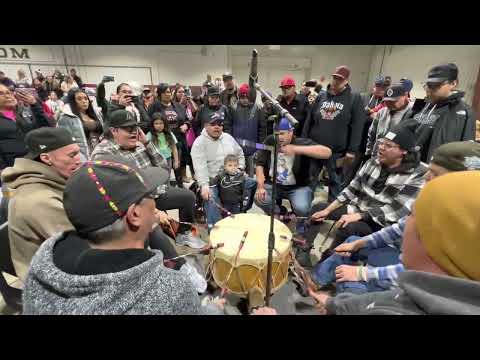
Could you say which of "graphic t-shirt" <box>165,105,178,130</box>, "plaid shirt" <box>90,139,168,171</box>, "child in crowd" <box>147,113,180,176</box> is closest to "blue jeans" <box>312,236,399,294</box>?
"plaid shirt" <box>90,139,168,171</box>

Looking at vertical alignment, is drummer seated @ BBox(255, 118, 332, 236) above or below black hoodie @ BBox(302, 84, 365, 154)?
below

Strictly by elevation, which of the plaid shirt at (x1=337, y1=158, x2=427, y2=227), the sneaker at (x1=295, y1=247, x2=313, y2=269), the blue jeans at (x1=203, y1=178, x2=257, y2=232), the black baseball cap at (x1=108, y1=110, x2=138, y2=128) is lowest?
the sneaker at (x1=295, y1=247, x2=313, y2=269)

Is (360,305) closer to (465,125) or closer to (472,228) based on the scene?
(472,228)

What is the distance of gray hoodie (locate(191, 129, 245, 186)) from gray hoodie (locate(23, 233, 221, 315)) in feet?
6.16

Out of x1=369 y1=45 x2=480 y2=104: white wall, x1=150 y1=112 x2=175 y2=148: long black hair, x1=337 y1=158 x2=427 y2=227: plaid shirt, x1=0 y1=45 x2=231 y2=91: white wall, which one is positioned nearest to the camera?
x1=337 y1=158 x2=427 y2=227: plaid shirt

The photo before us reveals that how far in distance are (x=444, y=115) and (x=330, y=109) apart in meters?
1.12

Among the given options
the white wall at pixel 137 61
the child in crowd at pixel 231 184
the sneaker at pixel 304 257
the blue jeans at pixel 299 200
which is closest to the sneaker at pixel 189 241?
Answer: the child in crowd at pixel 231 184

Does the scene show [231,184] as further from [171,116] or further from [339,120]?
[171,116]

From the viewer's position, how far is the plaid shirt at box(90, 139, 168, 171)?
2.16 metres

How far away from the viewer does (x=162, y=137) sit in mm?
3230

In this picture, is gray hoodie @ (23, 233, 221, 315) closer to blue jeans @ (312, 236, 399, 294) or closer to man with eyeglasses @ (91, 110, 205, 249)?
blue jeans @ (312, 236, 399, 294)

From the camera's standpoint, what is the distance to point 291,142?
246 cm

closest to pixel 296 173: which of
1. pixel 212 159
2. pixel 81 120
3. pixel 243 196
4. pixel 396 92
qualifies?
pixel 243 196
